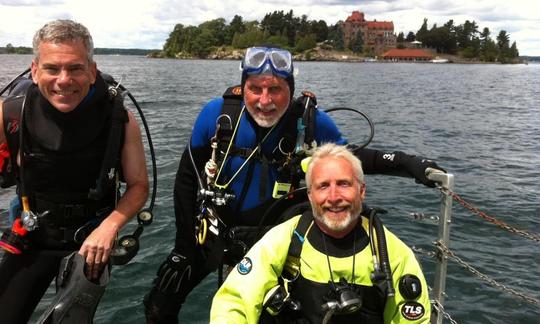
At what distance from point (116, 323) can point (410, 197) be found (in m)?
7.15

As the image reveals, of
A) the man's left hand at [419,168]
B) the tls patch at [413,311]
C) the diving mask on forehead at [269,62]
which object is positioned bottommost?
the tls patch at [413,311]

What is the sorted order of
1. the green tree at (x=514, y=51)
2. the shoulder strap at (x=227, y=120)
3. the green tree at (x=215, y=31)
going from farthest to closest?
the green tree at (x=514, y=51) < the green tree at (x=215, y=31) < the shoulder strap at (x=227, y=120)

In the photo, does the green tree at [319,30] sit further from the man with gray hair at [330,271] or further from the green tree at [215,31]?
the man with gray hair at [330,271]

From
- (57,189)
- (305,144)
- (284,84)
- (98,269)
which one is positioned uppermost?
(284,84)

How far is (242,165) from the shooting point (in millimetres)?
3594

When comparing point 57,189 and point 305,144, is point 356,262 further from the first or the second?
point 57,189

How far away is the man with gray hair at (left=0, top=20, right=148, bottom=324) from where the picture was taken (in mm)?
3172

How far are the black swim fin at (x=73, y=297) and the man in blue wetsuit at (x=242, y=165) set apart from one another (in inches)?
31.4

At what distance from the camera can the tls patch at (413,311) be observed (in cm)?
291

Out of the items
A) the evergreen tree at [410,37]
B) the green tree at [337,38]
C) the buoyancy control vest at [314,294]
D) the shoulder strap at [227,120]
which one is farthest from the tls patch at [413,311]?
the evergreen tree at [410,37]

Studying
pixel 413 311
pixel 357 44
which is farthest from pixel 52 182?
pixel 357 44

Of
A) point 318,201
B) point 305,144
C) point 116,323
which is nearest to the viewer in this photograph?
point 318,201

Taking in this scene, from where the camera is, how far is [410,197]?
10445 millimetres

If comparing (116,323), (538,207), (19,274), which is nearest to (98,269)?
(19,274)
